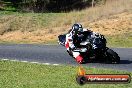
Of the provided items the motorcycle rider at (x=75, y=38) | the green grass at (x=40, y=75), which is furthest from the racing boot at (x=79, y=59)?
the green grass at (x=40, y=75)

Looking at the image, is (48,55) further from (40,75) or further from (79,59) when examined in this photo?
(40,75)

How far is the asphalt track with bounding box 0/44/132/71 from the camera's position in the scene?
19.0m

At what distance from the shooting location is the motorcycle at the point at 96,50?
19.0m

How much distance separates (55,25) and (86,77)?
84.3ft

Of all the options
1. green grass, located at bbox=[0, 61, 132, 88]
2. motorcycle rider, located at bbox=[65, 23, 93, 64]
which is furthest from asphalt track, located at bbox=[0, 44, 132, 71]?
green grass, located at bbox=[0, 61, 132, 88]

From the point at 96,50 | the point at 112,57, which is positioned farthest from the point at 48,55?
the point at 112,57

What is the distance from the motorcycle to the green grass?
144cm

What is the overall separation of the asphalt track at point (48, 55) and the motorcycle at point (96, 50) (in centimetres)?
54

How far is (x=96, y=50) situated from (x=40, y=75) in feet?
12.9

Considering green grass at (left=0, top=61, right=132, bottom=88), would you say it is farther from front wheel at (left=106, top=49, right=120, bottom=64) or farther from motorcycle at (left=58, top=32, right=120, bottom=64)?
front wheel at (left=106, top=49, right=120, bottom=64)

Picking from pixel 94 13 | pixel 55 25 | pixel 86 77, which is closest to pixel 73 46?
pixel 86 77

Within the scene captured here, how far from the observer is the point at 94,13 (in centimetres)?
3894

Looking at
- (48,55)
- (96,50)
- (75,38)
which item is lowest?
(48,55)

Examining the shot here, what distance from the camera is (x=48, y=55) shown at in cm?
2159
